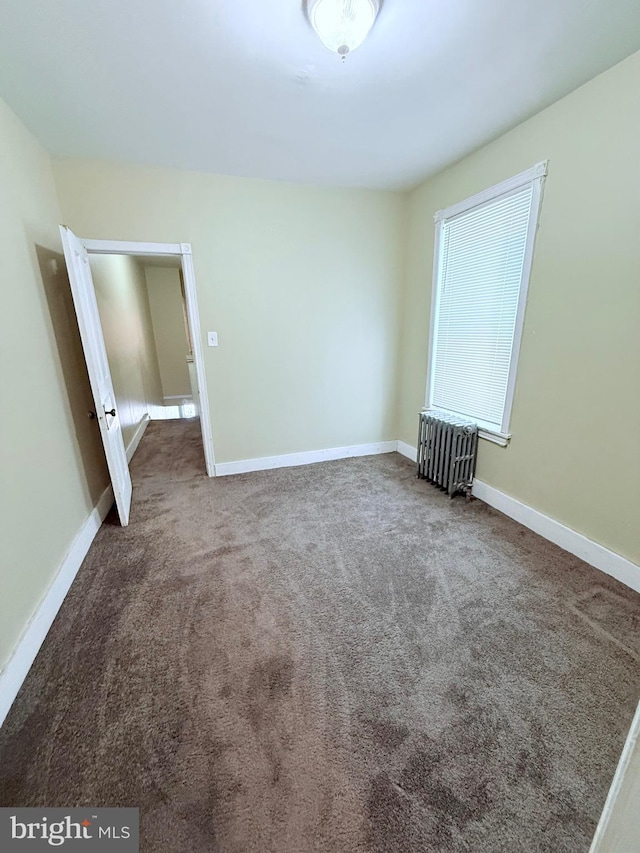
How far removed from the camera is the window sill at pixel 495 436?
2544mm

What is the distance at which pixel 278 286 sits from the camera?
317cm

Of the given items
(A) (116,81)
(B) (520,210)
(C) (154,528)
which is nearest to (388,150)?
(B) (520,210)

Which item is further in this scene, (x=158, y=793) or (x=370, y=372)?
(x=370, y=372)

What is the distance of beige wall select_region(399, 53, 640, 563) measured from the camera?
1.75 meters

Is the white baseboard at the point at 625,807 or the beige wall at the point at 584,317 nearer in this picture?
the white baseboard at the point at 625,807

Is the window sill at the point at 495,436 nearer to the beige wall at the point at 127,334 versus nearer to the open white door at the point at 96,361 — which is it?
the open white door at the point at 96,361

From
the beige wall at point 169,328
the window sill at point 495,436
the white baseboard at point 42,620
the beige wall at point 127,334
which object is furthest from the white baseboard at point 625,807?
the beige wall at point 169,328

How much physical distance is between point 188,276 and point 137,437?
2.36 m

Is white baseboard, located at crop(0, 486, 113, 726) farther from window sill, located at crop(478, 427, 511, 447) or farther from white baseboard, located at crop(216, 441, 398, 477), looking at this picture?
window sill, located at crop(478, 427, 511, 447)

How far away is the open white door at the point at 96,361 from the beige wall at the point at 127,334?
0.97 metres

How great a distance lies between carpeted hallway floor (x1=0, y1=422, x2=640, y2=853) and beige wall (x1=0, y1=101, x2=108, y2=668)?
0.30 m

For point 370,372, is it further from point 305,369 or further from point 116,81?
point 116,81

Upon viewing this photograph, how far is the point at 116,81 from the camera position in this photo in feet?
5.63

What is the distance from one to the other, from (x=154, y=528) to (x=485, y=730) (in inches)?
88.6
